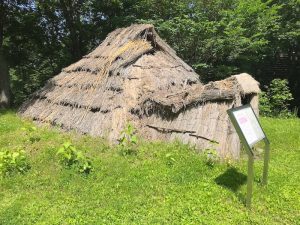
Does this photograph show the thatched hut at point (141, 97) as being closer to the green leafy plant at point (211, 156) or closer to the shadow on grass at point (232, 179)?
the green leafy plant at point (211, 156)

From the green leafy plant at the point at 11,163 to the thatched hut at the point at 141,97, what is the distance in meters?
2.10

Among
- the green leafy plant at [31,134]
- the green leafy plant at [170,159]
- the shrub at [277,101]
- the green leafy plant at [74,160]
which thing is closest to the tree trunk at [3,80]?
the green leafy plant at [31,134]

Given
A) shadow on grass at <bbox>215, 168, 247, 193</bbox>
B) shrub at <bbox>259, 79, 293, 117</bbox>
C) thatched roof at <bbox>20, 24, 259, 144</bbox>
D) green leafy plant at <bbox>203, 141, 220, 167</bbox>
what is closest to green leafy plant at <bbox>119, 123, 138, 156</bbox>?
thatched roof at <bbox>20, 24, 259, 144</bbox>

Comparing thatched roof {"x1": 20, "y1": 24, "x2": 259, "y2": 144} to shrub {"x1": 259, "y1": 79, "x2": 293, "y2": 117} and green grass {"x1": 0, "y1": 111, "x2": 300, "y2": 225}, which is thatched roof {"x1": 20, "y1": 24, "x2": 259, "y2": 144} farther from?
shrub {"x1": 259, "y1": 79, "x2": 293, "y2": 117}

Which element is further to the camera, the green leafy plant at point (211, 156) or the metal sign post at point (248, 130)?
the green leafy plant at point (211, 156)

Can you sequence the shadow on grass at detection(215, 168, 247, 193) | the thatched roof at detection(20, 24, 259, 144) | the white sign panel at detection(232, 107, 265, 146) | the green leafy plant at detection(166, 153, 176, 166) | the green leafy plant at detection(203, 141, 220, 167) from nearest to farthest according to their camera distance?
the white sign panel at detection(232, 107, 265, 146) < the shadow on grass at detection(215, 168, 247, 193) < the green leafy plant at detection(166, 153, 176, 166) < the green leafy plant at detection(203, 141, 220, 167) < the thatched roof at detection(20, 24, 259, 144)

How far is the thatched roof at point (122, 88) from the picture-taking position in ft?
27.3

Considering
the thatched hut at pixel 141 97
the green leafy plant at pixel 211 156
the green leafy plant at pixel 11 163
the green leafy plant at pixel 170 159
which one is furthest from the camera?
the thatched hut at pixel 141 97

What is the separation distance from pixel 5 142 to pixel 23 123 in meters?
1.88

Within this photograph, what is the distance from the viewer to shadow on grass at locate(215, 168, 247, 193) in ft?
20.9

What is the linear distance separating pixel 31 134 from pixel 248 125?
224 inches

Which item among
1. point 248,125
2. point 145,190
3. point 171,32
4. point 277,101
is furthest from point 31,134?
point 277,101

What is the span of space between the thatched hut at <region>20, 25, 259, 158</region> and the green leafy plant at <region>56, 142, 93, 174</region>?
55.0 inches

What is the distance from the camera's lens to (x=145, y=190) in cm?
610
